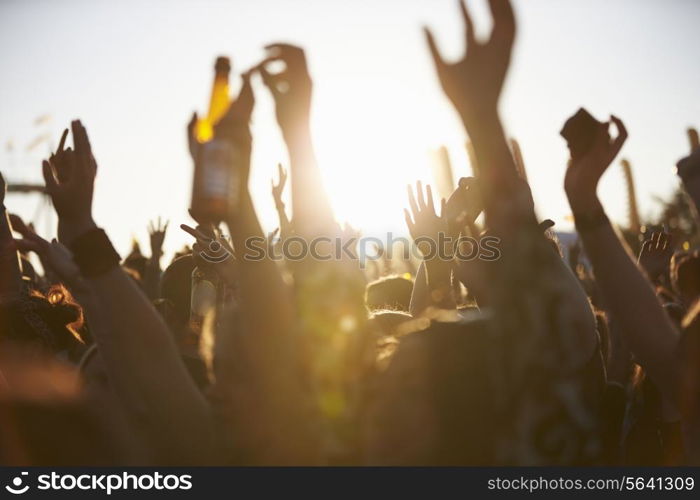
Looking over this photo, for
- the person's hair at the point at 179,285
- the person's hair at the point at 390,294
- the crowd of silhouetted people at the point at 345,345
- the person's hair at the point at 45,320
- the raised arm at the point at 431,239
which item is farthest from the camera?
the person's hair at the point at 179,285

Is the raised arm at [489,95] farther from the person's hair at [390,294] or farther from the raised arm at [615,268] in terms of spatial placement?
the person's hair at [390,294]

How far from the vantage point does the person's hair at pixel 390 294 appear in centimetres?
570

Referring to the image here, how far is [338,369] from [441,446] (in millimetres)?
424

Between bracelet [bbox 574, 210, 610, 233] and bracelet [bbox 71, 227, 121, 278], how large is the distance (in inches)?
70.8

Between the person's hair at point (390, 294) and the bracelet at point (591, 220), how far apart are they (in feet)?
11.0

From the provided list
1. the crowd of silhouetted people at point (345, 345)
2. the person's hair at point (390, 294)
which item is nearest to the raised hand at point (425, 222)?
the person's hair at point (390, 294)

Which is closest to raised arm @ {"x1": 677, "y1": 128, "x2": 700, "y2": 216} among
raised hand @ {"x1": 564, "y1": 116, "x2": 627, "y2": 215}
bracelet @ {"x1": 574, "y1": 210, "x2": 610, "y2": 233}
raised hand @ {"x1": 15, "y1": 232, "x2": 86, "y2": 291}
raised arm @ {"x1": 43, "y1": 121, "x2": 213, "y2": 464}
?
raised hand @ {"x1": 564, "y1": 116, "x2": 627, "y2": 215}

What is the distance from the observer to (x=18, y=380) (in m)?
2.95

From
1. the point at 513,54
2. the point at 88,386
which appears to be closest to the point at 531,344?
the point at 513,54

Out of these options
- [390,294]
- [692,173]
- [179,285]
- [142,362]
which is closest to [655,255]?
[390,294]

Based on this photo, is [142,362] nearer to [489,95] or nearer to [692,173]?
[489,95]

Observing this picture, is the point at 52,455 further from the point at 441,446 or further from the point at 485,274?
the point at 485,274

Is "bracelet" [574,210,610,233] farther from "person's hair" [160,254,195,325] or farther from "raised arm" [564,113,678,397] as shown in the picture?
"person's hair" [160,254,195,325]

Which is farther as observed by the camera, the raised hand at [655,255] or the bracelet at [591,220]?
the raised hand at [655,255]
